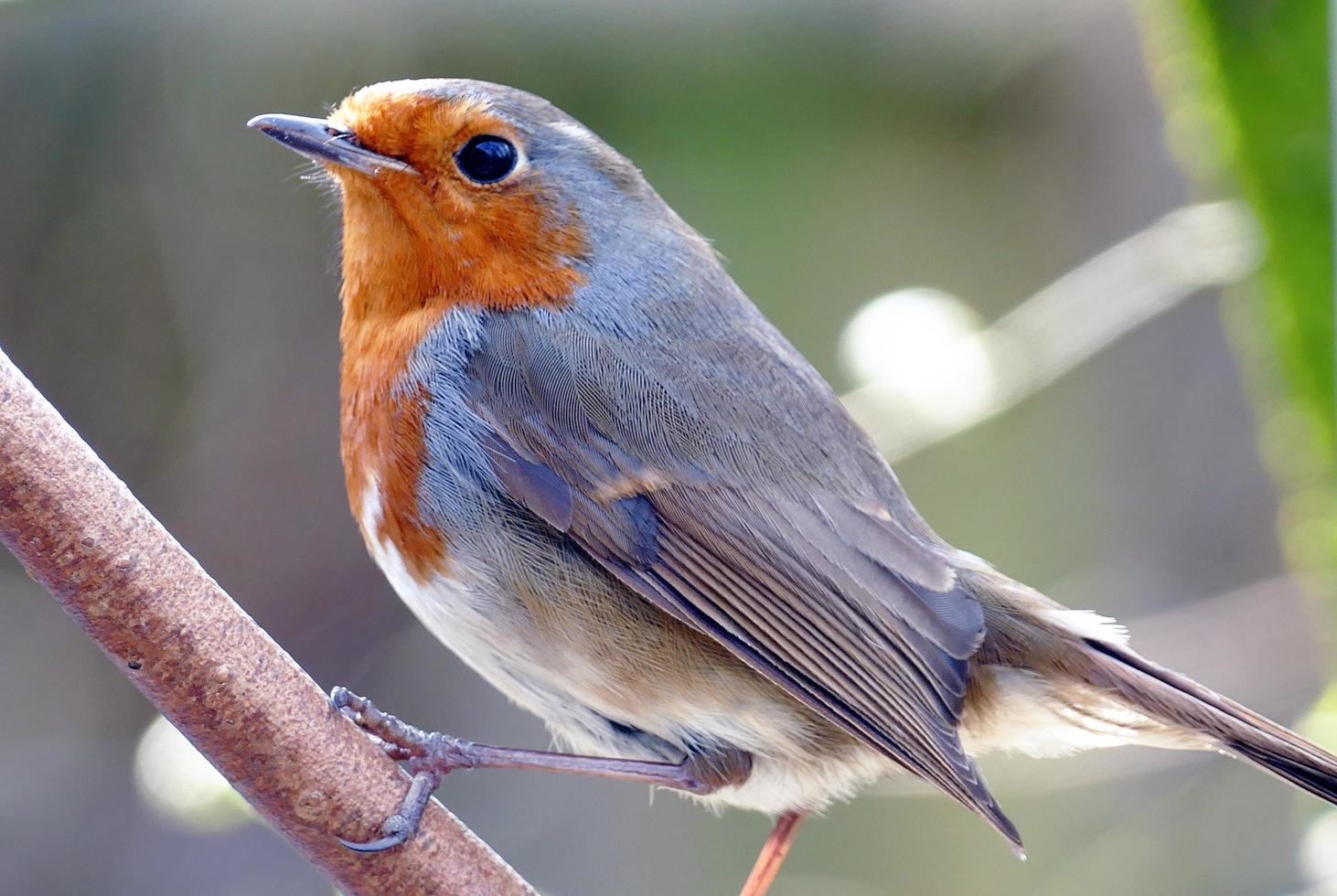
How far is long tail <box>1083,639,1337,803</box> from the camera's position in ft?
7.48

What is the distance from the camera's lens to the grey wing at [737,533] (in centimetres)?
222

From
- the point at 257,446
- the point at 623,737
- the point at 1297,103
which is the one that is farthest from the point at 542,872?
the point at 1297,103

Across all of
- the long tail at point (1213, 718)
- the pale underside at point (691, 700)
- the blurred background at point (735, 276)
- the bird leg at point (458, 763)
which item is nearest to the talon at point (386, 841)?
the bird leg at point (458, 763)

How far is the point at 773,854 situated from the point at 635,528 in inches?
29.7

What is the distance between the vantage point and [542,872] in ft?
14.4

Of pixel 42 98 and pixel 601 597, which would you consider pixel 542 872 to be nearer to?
pixel 601 597

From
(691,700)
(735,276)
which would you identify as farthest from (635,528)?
(735,276)

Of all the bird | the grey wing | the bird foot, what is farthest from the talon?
the grey wing

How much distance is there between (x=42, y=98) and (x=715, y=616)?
121 inches

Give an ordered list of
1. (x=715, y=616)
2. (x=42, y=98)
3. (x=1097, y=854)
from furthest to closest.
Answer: (x=42, y=98), (x=1097, y=854), (x=715, y=616)

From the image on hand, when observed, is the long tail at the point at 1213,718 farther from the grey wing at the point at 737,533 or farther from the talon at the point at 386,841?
the talon at the point at 386,841

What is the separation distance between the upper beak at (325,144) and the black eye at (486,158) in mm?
90

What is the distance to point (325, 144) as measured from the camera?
2346 mm

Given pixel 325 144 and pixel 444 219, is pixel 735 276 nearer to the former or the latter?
pixel 444 219
